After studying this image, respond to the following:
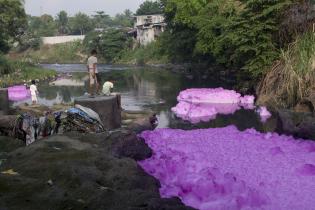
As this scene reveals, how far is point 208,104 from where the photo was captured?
2200cm

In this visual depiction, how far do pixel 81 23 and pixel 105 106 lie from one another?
315 feet

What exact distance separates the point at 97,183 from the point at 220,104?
15.4m

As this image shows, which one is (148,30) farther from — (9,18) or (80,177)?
(80,177)

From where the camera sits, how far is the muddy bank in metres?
6.27

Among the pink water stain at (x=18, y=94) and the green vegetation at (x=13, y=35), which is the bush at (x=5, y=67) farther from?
the pink water stain at (x=18, y=94)

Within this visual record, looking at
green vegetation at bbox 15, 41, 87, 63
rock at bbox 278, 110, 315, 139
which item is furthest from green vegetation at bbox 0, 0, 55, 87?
green vegetation at bbox 15, 41, 87, 63

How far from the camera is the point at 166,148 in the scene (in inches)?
443

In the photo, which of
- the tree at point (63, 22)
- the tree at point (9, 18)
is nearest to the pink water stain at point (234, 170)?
the tree at point (9, 18)

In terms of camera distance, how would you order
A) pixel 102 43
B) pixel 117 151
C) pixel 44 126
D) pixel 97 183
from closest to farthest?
pixel 97 183 → pixel 117 151 → pixel 44 126 → pixel 102 43

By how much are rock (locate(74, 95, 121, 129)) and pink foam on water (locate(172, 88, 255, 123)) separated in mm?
5727

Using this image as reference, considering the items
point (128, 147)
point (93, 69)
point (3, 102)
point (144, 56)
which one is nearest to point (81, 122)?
point (128, 147)

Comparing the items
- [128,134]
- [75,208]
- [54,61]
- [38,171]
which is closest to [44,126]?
[128,134]

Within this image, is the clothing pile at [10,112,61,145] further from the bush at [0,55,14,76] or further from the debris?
the bush at [0,55,14,76]

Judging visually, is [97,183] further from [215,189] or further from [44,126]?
[44,126]
